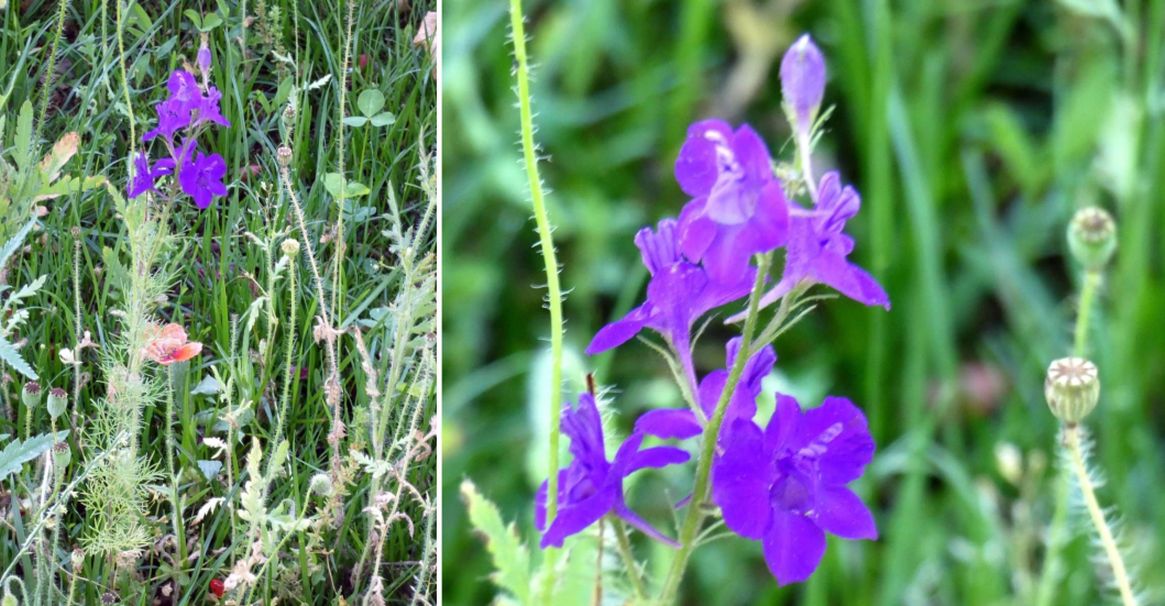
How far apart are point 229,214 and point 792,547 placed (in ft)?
1.86

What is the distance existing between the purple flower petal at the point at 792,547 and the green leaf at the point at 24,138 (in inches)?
26.6

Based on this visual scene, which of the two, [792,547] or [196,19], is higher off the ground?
[196,19]

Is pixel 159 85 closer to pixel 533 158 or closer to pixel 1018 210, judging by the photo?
pixel 533 158

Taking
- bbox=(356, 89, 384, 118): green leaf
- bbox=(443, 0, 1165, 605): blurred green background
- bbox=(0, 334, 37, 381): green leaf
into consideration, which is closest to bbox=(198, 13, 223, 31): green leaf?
bbox=(356, 89, 384, 118): green leaf

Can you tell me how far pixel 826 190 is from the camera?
0.60 meters

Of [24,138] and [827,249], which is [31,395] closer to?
[24,138]

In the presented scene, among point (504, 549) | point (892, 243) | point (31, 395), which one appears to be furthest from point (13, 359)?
point (892, 243)

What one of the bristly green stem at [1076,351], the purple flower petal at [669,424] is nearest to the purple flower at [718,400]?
the purple flower petal at [669,424]

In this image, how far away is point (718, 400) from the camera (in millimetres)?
632

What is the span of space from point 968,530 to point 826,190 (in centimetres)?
89

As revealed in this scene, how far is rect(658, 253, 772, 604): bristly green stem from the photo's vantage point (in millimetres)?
570

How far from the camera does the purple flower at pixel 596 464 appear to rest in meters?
0.65

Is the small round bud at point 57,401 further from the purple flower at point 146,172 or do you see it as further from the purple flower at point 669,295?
the purple flower at point 669,295

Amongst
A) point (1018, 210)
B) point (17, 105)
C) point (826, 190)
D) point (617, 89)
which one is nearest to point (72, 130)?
point (17, 105)
